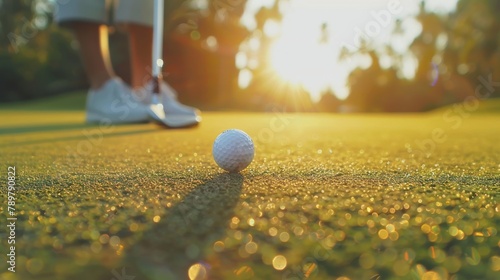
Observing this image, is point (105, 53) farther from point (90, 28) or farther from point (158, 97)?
point (158, 97)

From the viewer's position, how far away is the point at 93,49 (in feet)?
13.4

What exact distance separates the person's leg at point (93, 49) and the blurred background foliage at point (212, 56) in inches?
475

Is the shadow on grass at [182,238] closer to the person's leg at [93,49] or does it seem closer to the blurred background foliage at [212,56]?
the person's leg at [93,49]

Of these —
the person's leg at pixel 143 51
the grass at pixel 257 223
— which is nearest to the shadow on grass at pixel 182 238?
the grass at pixel 257 223

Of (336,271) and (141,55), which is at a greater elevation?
(141,55)

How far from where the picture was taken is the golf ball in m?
1.65

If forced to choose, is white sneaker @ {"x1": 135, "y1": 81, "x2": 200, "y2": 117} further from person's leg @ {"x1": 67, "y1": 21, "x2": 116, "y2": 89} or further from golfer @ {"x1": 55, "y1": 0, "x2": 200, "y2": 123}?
person's leg @ {"x1": 67, "y1": 21, "x2": 116, "y2": 89}

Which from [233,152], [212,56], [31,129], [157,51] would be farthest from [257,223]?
[212,56]

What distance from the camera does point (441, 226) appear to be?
938mm

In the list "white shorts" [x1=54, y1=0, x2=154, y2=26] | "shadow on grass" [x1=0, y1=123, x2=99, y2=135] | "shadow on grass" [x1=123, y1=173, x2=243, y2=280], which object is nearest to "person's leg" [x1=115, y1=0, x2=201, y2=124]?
"white shorts" [x1=54, y1=0, x2=154, y2=26]

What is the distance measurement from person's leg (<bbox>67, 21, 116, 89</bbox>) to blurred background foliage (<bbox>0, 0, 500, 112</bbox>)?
39.6 feet

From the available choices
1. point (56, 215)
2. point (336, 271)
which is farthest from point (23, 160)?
point (336, 271)

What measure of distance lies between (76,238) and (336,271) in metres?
0.50

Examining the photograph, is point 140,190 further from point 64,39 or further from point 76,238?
point 64,39
